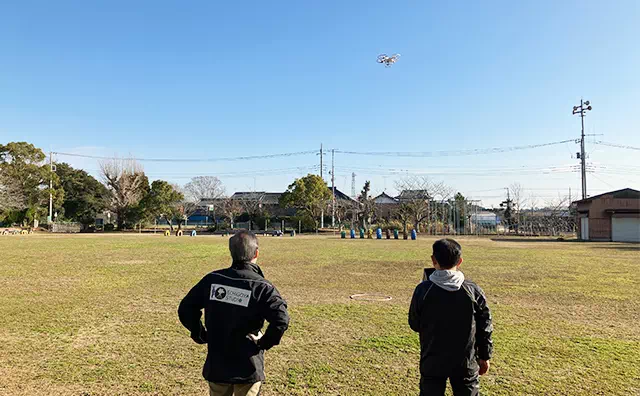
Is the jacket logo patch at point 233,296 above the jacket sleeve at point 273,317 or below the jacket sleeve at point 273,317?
above

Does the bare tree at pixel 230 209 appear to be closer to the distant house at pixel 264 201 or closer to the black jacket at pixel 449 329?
the distant house at pixel 264 201

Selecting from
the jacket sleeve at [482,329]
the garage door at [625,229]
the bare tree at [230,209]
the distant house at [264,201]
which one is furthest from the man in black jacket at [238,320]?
the distant house at [264,201]

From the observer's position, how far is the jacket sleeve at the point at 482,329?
2648 millimetres

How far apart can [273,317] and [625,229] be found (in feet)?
125

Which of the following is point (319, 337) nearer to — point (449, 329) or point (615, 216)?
point (449, 329)

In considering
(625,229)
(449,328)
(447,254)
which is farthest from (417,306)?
(625,229)

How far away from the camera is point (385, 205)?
190ft

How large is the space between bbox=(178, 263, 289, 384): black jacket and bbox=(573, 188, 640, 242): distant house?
37.3 m

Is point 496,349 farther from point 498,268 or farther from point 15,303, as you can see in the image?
point 498,268

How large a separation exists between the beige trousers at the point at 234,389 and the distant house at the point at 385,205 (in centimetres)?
4785

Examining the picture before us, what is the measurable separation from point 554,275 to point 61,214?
2025 inches

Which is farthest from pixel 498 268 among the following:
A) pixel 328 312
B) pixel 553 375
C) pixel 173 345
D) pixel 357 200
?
pixel 357 200

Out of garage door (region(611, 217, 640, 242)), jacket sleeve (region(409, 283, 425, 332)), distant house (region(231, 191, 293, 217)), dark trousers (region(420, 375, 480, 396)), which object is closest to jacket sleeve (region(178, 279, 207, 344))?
jacket sleeve (region(409, 283, 425, 332))

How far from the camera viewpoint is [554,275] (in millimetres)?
11844
